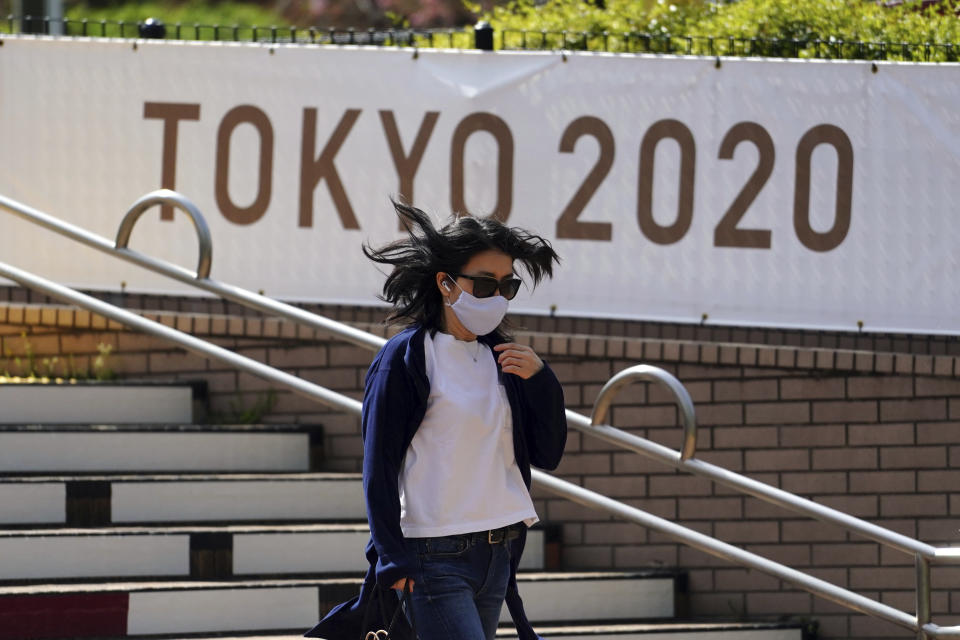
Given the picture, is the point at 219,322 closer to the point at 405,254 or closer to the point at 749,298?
the point at 749,298

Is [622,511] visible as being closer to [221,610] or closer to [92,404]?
[221,610]

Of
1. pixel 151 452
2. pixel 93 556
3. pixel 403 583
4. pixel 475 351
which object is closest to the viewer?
pixel 403 583

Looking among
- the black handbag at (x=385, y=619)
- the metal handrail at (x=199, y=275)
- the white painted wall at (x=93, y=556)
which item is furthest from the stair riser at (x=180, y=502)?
the black handbag at (x=385, y=619)

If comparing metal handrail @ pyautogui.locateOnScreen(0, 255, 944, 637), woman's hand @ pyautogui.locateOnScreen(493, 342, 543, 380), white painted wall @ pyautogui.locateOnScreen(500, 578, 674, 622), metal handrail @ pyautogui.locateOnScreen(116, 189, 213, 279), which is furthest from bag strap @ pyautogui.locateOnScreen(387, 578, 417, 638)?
metal handrail @ pyautogui.locateOnScreen(116, 189, 213, 279)

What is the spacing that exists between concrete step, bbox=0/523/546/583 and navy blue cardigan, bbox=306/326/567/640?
1.63 metres

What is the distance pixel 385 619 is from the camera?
3.52 m

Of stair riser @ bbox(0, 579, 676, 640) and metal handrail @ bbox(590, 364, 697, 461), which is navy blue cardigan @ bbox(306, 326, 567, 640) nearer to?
metal handrail @ bbox(590, 364, 697, 461)

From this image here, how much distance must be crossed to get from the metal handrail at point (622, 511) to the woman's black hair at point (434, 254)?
51.6 inches

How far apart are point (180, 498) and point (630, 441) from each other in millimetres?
1722

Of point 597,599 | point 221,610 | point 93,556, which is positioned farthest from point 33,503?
point 597,599

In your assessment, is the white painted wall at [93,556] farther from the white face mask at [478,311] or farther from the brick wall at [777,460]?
the white face mask at [478,311]

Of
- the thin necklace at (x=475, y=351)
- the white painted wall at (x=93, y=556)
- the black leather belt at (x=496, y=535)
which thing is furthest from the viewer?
the white painted wall at (x=93, y=556)

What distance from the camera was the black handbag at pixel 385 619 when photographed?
3.51 metres

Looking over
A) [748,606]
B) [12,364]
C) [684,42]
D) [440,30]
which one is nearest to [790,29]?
[684,42]
